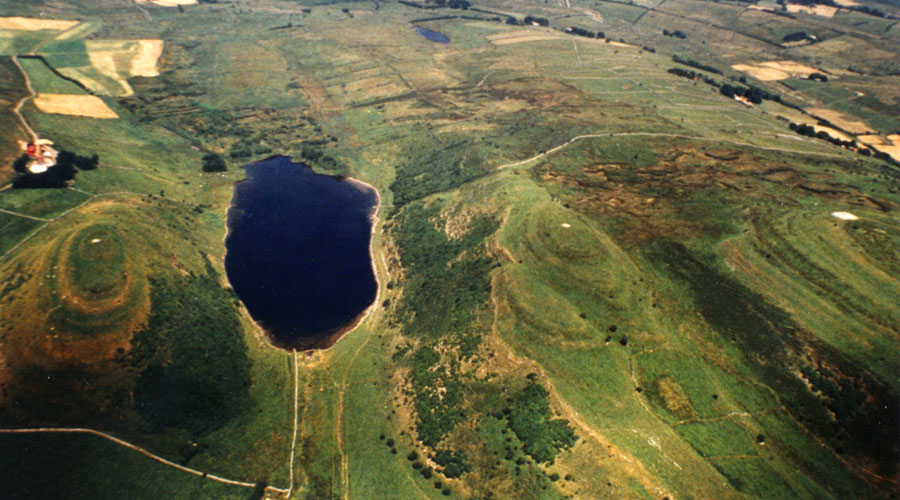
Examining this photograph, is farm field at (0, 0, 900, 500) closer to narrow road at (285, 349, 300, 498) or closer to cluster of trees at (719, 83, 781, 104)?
narrow road at (285, 349, 300, 498)

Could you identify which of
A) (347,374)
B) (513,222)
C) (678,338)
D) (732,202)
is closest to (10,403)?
(347,374)

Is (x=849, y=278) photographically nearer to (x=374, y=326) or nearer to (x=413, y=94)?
(x=374, y=326)

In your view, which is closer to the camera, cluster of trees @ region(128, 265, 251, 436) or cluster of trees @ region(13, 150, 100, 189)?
cluster of trees @ region(128, 265, 251, 436)

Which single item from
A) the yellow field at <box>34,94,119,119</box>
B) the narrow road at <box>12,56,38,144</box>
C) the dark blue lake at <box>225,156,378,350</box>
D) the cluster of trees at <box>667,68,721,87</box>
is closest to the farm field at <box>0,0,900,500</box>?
the narrow road at <box>12,56,38,144</box>

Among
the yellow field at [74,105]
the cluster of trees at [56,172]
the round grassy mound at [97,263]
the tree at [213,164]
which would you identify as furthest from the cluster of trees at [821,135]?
the yellow field at [74,105]

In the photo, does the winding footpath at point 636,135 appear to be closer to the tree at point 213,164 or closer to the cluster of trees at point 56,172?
the tree at point 213,164

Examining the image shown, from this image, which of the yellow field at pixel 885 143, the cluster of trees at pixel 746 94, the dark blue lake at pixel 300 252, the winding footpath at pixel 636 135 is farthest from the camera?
the cluster of trees at pixel 746 94

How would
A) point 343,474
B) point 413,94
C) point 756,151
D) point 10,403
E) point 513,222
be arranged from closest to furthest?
point 10,403, point 343,474, point 513,222, point 756,151, point 413,94
